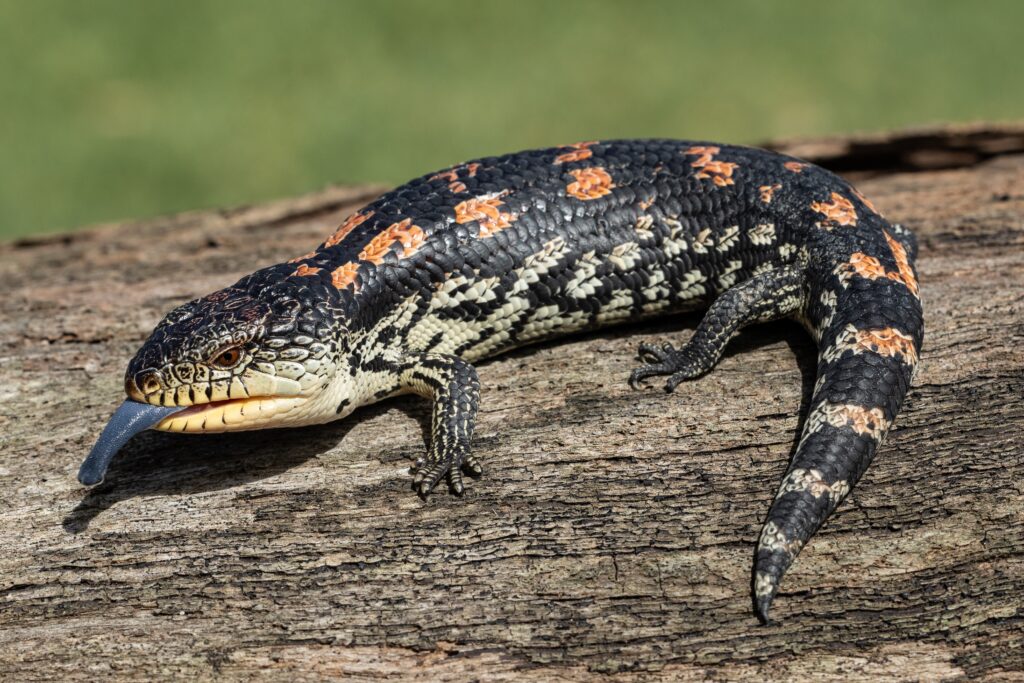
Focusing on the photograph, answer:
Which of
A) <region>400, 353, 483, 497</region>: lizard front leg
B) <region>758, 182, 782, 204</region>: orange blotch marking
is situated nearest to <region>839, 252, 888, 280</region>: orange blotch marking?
<region>758, 182, 782, 204</region>: orange blotch marking

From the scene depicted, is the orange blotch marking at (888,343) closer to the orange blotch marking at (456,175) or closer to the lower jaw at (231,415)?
the orange blotch marking at (456,175)

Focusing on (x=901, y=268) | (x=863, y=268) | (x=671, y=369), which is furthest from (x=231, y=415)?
(x=901, y=268)

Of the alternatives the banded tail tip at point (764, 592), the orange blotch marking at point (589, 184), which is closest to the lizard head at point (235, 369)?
the orange blotch marking at point (589, 184)

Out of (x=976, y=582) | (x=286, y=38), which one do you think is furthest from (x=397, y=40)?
(x=976, y=582)

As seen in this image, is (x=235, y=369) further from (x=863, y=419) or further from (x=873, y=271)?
(x=873, y=271)

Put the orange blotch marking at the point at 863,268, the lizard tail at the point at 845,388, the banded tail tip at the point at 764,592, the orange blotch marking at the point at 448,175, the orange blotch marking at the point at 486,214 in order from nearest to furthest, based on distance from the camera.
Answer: the banded tail tip at the point at 764,592 < the lizard tail at the point at 845,388 < the orange blotch marking at the point at 863,268 < the orange blotch marking at the point at 486,214 < the orange blotch marking at the point at 448,175

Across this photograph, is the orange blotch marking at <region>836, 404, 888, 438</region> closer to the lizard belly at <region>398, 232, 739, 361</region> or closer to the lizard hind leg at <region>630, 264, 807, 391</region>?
the lizard hind leg at <region>630, 264, 807, 391</region>
